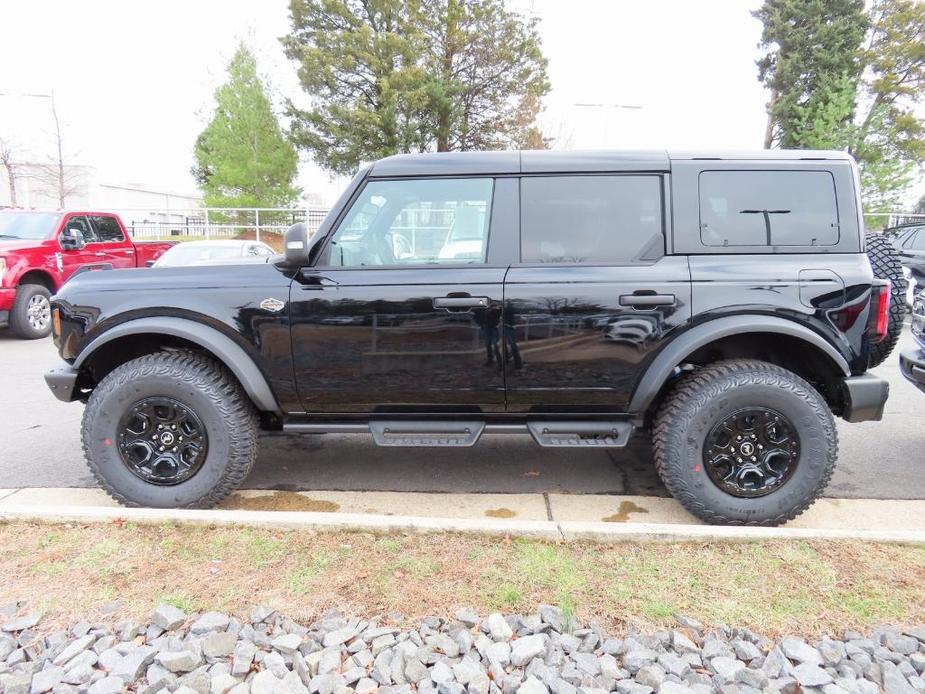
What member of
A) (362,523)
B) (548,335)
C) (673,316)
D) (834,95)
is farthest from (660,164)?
(834,95)

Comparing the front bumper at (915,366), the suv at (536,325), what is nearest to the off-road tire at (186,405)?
the suv at (536,325)

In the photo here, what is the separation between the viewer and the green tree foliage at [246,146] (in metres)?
21.8

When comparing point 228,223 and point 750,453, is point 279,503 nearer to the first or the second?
point 750,453

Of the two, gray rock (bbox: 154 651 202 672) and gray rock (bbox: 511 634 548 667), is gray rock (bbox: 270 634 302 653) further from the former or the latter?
gray rock (bbox: 511 634 548 667)

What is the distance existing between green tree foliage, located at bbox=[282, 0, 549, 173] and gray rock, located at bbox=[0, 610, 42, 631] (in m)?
19.8

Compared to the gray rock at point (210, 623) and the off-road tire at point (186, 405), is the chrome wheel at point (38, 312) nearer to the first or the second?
the off-road tire at point (186, 405)

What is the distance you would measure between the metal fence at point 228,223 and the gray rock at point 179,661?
18789 millimetres

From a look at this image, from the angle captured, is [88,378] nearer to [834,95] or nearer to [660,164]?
[660,164]

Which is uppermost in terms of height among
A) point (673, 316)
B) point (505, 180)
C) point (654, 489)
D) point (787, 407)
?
point (505, 180)

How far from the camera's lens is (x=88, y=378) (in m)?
3.46

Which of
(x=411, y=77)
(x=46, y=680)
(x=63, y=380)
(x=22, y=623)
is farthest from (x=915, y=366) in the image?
(x=411, y=77)

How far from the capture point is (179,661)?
77.5 inches

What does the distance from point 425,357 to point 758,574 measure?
1.82 m

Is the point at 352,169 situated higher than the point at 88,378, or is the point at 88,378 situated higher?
the point at 352,169
